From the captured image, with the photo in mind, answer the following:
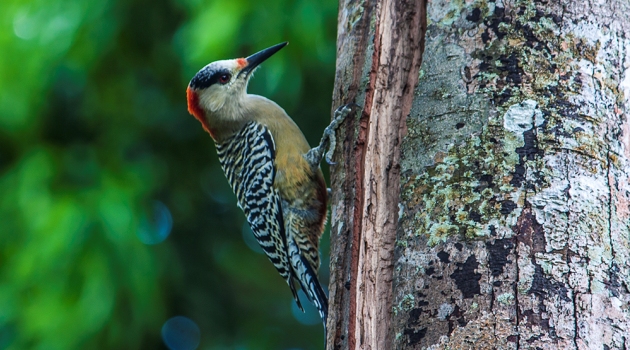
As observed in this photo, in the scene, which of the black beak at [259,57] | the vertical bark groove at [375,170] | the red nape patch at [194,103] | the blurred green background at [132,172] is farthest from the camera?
the blurred green background at [132,172]

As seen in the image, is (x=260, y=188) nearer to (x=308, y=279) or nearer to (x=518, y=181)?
(x=308, y=279)

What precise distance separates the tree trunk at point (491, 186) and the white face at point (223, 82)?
236 centimetres

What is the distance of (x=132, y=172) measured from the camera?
18.8ft

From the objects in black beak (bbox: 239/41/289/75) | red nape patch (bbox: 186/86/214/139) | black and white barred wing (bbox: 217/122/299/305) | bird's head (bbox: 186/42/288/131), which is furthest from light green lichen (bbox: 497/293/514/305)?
red nape patch (bbox: 186/86/214/139)

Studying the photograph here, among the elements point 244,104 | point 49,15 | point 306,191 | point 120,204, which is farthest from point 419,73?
point 49,15

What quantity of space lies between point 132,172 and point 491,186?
426 cm

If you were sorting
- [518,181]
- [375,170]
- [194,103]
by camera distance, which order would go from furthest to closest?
[194,103] < [375,170] < [518,181]

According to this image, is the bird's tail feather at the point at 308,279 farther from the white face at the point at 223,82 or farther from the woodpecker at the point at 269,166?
the white face at the point at 223,82

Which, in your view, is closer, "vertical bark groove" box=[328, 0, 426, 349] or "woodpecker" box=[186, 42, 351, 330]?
"vertical bark groove" box=[328, 0, 426, 349]

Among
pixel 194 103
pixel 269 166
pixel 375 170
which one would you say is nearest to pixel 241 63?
pixel 194 103

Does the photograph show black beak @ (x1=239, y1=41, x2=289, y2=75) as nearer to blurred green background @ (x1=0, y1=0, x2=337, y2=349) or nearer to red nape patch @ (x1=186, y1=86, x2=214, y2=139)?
Answer: blurred green background @ (x1=0, y1=0, x2=337, y2=349)

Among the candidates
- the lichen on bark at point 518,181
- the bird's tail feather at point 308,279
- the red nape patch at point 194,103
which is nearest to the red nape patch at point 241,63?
the red nape patch at point 194,103

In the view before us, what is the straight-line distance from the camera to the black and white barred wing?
4.27 meters

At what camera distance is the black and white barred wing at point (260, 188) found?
4266 millimetres
